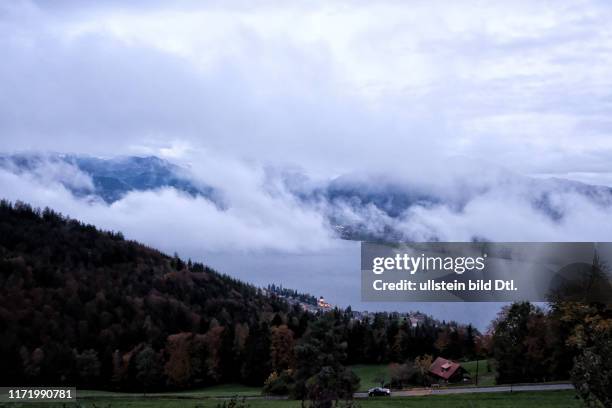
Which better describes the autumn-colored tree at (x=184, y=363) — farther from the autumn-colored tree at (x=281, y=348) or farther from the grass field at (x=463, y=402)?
the grass field at (x=463, y=402)

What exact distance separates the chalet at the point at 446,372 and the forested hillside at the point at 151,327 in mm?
7642

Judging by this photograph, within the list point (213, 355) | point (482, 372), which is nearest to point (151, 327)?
point (213, 355)

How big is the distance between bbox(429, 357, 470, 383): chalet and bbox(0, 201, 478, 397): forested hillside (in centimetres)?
764

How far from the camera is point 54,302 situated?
84188 millimetres

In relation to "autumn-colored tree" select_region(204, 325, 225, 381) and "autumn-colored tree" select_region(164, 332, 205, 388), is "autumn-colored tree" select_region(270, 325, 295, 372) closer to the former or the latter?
"autumn-colored tree" select_region(204, 325, 225, 381)

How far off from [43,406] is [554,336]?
2800 cm

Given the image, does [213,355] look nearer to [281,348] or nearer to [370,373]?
[281,348]

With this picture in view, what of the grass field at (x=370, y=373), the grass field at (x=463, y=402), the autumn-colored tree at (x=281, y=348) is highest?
the autumn-colored tree at (x=281, y=348)

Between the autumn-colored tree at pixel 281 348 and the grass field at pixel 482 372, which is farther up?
the autumn-colored tree at pixel 281 348

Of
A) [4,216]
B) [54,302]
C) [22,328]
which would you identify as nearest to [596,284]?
[22,328]

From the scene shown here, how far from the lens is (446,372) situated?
51.8m

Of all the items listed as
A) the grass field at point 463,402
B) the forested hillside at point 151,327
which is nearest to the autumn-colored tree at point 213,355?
the forested hillside at point 151,327

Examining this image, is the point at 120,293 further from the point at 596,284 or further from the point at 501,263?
the point at 596,284

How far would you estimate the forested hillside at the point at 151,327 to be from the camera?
54.5 meters
